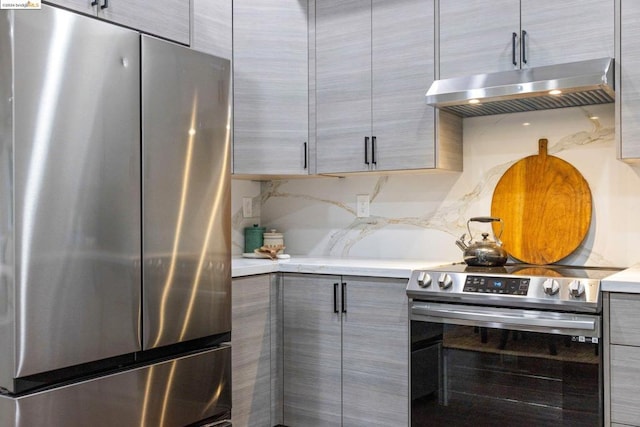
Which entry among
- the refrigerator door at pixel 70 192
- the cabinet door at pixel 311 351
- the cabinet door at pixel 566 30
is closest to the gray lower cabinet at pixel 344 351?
the cabinet door at pixel 311 351

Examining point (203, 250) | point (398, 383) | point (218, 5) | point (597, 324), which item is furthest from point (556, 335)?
point (218, 5)

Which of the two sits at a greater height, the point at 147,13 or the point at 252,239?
the point at 147,13

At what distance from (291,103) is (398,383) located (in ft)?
5.01

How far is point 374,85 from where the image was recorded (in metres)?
3.08

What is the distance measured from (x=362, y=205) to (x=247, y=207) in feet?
2.34

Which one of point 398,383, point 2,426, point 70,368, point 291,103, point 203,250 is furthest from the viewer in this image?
point 291,103

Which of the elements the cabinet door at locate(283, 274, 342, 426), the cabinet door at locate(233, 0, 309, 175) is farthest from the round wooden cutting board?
the cabinet door at locate(233, 0, 309, 175)

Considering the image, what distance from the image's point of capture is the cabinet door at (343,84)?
3.12 meters

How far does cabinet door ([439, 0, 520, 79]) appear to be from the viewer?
271 centimetres

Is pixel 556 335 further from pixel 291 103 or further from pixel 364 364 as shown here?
pixel 291 103

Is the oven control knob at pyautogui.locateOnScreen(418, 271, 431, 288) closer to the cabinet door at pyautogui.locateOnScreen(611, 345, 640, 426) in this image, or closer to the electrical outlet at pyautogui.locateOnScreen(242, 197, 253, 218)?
the cabinet door at pyautogui.locateOnScreen(611, 345, 640, 426)

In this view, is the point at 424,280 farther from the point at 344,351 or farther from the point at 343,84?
the point at 343,84

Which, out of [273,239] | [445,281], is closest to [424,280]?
[445,281]

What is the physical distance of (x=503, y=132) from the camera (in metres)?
3.04
